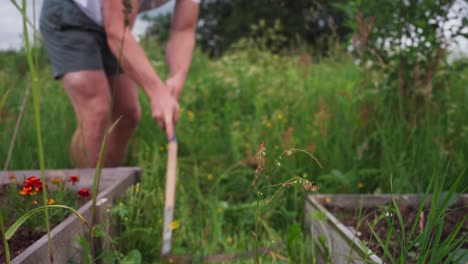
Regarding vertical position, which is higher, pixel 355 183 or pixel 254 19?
pixel 254 19

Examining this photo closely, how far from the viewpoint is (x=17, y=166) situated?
2.59m

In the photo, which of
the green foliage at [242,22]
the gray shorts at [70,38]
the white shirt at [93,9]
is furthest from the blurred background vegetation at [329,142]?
the green foliage at [242,22]

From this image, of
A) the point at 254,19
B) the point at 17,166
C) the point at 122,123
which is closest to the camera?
the point at 17,166

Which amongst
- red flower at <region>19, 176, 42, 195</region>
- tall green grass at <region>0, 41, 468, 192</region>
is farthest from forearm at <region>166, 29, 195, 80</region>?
red flower at <region>19, 176, 42, 195</region>

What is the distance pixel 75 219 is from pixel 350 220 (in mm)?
1093

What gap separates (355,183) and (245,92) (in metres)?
1.84

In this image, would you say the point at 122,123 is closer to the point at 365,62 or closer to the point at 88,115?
the point at 88,115

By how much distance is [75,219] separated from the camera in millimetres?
1569

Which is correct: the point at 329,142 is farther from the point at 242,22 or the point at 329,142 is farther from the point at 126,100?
the point at 242,22

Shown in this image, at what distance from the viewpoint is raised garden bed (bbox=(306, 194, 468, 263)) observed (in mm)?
1683

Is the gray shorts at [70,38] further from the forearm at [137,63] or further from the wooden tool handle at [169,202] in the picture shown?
the wooden tool handle at [169,202]

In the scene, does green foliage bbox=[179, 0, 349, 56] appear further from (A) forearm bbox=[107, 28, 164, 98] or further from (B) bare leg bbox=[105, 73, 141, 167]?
(A) forearm bbox=[107, 28, 164, 98]

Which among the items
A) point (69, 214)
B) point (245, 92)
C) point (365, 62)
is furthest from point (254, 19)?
point (69, 214)

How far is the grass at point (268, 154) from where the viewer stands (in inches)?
83.1
